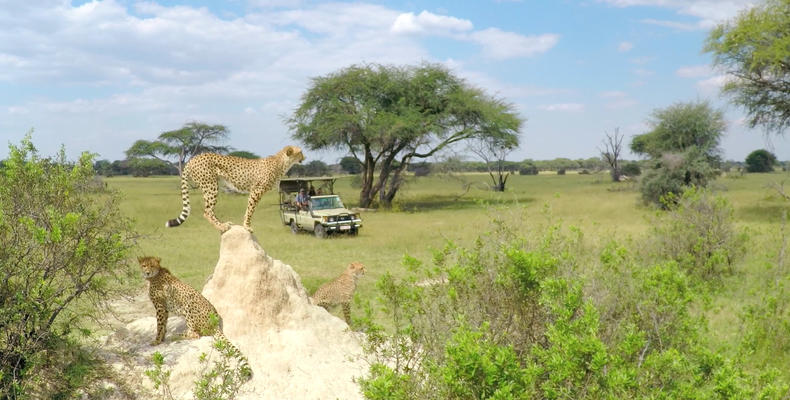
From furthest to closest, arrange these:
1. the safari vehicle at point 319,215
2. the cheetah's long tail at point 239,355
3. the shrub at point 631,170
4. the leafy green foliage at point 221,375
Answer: the shrub at point 631,170, the safari vehicle at point 319,215, the cheetah's long tail at point 239,355, the leafy green foliage at point 221,375

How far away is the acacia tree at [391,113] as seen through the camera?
31.7m

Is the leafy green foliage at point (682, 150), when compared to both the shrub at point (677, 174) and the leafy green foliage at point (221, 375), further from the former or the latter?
the leafy green foliage at point (221, 375)

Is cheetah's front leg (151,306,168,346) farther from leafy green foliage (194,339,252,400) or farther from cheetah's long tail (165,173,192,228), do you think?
cheetah's long tail (165,173,192,228)

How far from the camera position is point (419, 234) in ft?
65.1

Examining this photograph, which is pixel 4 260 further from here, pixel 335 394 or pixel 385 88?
pixel 385 88

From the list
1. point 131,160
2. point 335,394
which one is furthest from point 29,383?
point 131,160

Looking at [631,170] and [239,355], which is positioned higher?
[631,170]

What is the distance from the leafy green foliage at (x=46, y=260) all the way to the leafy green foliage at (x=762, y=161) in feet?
283

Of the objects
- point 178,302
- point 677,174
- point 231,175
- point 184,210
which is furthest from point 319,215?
point 677,174

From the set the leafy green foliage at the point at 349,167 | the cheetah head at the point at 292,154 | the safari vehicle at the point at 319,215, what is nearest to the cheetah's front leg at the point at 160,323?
the cheetah head at the point at 292,154

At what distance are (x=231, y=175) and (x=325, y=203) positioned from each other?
11947 millimetres

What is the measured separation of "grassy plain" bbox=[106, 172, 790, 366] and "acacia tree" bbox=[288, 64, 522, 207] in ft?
8.80

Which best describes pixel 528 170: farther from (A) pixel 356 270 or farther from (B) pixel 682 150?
(A) pixel 356 270

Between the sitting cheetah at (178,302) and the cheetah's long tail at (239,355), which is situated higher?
the sitting cheetah at (178,302)
